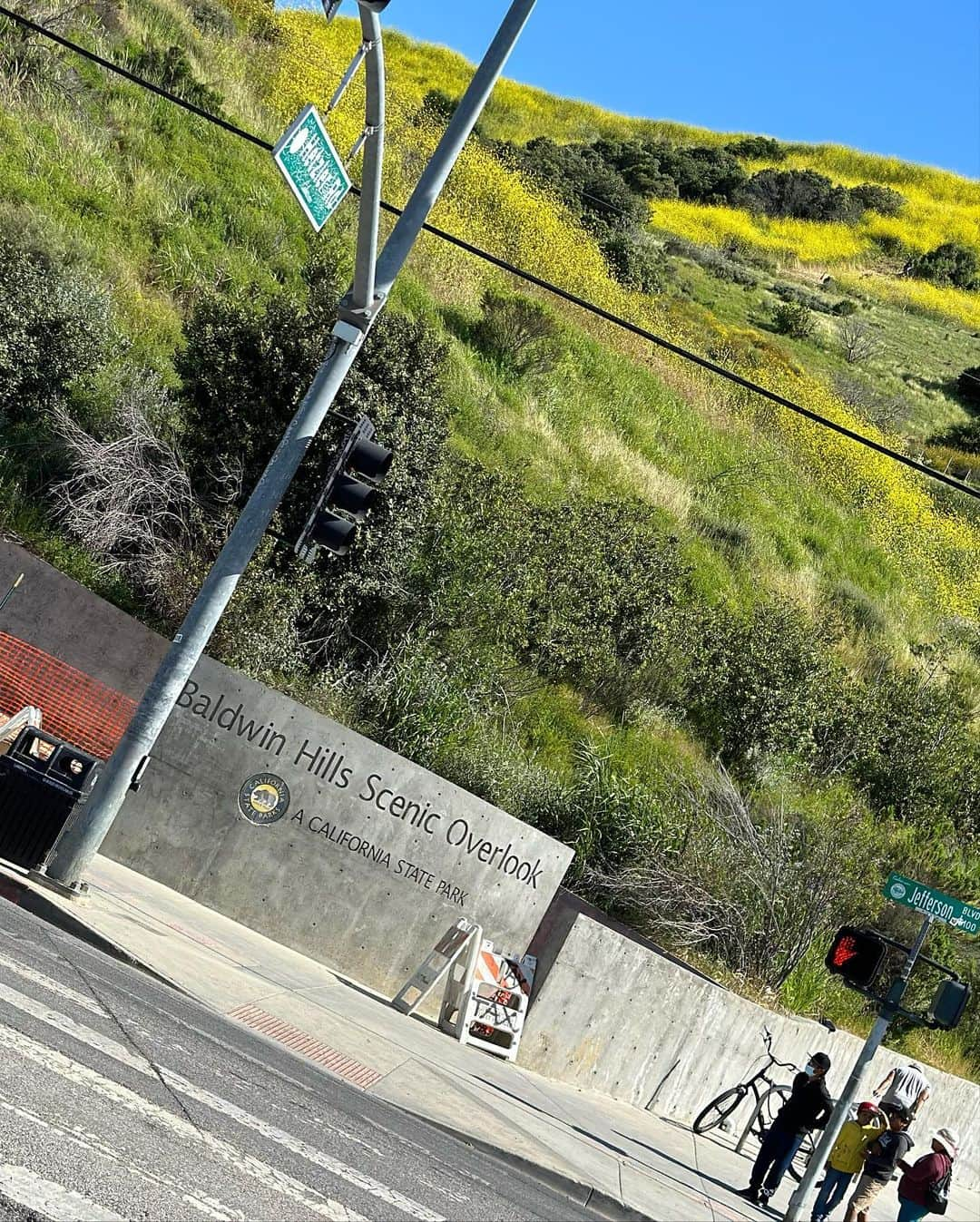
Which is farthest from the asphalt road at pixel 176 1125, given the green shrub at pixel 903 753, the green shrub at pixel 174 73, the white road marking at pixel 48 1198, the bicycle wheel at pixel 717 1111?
the green shrub at pixel 174 73

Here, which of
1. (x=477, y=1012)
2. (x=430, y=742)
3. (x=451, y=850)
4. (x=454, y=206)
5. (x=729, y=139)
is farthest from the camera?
(x=729, y=139)

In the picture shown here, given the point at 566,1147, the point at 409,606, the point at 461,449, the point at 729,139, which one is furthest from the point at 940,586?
the point at 729,139

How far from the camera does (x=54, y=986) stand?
766 cm

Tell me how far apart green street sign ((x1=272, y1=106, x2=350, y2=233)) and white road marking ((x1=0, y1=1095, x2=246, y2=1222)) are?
670 centimetres

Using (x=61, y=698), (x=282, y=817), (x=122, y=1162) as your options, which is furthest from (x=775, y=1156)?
(x=122, y=1162)

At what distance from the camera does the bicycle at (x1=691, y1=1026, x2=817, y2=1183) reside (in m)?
15.4

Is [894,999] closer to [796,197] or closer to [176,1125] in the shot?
[176,1125]

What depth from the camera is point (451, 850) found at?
14258 mm

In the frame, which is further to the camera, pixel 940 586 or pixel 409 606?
pixel 940 586

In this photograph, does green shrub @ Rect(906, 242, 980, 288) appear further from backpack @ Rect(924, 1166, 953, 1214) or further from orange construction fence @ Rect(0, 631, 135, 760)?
orange construction fence @ Rect(0, 631, 135, 760)

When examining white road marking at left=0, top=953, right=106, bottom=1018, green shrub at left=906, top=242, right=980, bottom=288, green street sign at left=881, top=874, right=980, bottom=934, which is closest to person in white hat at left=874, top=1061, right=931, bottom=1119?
green street sign at left=881, top=874, right=980, bottom=934

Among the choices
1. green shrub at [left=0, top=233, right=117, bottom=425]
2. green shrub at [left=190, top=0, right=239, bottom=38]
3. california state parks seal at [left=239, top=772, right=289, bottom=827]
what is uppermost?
green shrub at [left=190, top=0, right=239, bottom=38]

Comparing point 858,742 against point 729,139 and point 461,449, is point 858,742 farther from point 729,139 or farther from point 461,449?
point 729,139

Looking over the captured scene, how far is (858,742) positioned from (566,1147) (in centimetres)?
1456
